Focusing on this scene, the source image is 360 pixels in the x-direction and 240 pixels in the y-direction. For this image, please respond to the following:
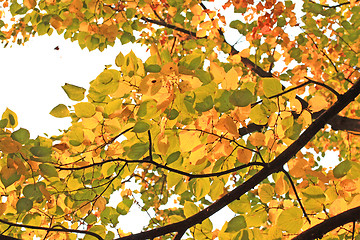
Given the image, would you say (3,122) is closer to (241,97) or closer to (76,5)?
(241,97)

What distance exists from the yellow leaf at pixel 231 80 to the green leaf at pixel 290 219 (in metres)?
0.60

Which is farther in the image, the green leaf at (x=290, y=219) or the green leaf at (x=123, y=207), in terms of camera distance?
the green leaf at (x=123, y=207)

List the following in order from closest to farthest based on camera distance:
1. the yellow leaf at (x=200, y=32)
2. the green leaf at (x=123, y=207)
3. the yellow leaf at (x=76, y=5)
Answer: the green leaf at (x=123, y=207), the yellow leaf at (x=76, y=5), the yellow leaf at (x=200, y=32)

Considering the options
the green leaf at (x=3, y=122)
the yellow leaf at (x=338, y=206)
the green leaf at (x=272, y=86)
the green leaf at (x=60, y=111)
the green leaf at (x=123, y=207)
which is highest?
the green leaf at (x=60, y=111)

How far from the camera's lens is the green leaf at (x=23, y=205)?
128 centimetres

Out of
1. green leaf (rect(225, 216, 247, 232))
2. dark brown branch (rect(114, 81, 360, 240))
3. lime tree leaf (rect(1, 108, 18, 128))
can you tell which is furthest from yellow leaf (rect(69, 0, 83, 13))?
green leaf (rect(225, 216, 247, 232))

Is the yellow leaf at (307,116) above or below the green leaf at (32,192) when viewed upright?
above

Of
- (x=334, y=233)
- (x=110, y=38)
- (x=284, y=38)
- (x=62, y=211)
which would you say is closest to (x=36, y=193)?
(x=62, y=211)

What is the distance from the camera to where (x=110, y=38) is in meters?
2.23

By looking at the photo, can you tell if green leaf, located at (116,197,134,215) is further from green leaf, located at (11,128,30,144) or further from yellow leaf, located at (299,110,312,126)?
yellow leaf, located at (299,110,312,126)

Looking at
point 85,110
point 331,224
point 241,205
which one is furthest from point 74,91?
point 331,224

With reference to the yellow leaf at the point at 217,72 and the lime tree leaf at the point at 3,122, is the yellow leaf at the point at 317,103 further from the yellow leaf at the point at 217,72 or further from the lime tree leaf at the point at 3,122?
the lime tree leaf at the point at 3,122

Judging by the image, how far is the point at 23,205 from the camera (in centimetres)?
130

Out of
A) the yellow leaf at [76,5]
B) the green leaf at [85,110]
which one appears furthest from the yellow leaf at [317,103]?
the yellow leaf at [76,5]
